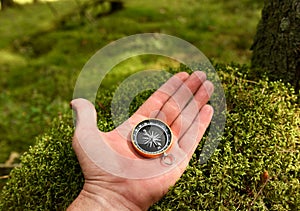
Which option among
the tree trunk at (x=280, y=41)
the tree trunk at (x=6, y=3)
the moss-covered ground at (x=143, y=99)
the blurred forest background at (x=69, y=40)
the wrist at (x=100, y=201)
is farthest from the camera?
the tree trunk at (x=6, y=3)

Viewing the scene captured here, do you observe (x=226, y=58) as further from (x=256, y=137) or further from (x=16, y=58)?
(x=16, y=58)

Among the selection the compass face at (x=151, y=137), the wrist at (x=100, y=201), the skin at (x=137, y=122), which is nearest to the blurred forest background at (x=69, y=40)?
the skin at (x=137, y=122)

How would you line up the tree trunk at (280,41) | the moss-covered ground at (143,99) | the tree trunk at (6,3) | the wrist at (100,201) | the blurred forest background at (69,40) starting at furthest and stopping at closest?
1. the tree trunk at (6,3)
2. the blurred forest background at (69,40)
3. the tree trunk at (280,41)
4. the moss-covered ground at (143,99)
5. the wrist at (100,201)

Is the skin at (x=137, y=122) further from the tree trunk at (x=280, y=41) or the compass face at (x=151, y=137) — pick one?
the tree trunk at (x=280, y=41)

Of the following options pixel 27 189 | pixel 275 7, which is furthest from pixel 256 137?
pixel 27 189

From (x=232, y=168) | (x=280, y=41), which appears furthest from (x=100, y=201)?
(x=280, y=41)

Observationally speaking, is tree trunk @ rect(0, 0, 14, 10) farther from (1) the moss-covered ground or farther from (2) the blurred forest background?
(1) the moss-covered ground

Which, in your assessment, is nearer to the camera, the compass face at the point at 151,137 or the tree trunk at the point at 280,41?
the compass face at the point at 151,137

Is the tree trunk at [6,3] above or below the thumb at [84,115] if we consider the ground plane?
below
